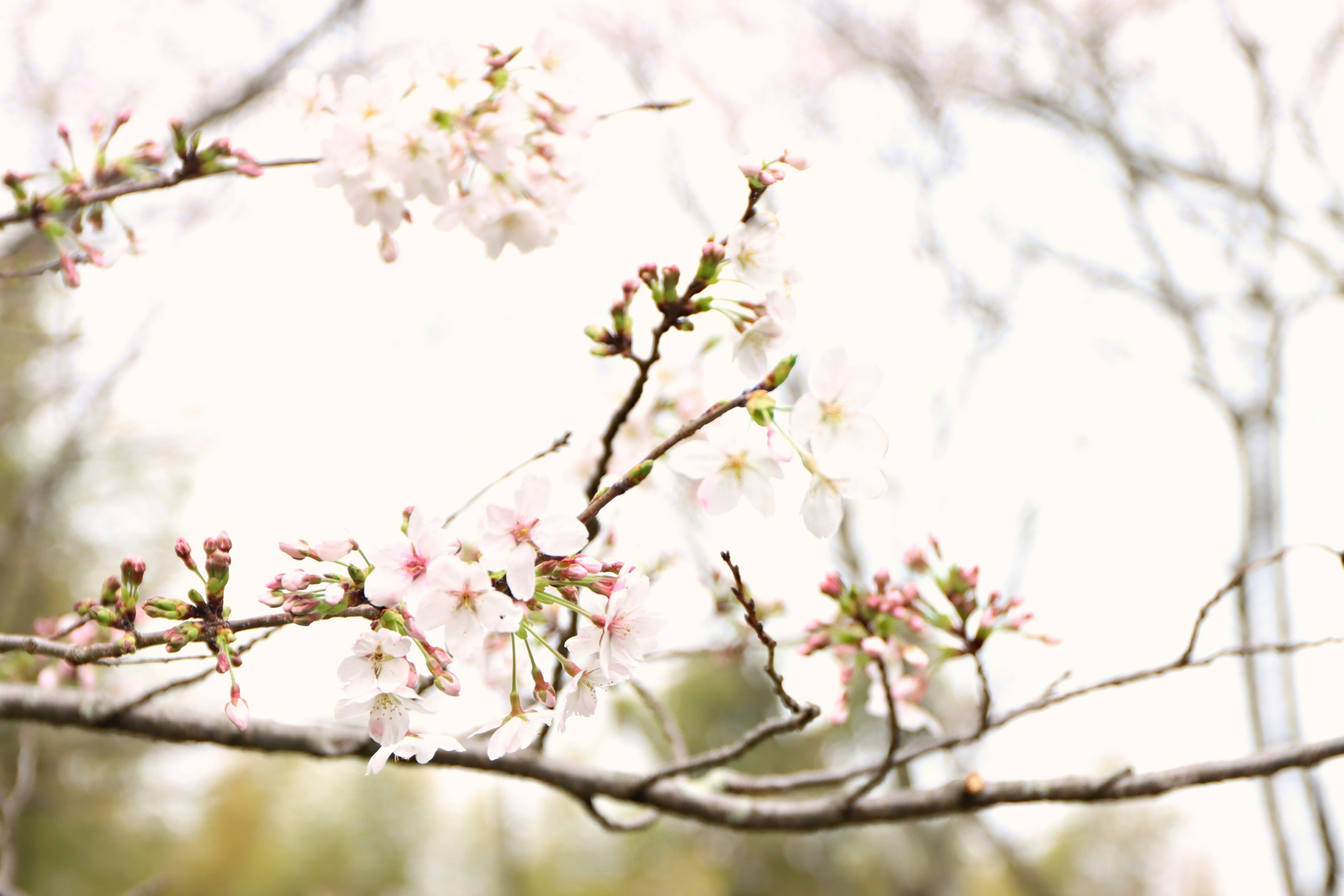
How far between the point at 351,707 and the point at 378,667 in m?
0.06

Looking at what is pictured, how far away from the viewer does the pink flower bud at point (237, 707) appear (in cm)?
78

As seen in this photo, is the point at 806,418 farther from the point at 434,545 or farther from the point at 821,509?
the point at 434,545

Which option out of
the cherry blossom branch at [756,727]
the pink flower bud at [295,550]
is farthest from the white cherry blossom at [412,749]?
the cherry blossom branch at [756,727]

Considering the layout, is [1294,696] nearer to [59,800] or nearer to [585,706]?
[585,706]

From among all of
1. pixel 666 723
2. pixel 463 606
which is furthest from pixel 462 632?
pixel 666 723

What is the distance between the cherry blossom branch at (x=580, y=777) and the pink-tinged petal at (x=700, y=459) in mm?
657

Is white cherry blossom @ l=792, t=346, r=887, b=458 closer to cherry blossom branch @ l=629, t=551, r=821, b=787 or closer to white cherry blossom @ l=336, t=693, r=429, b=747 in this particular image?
cherry blossom branch @ l=629, t=551, r=821, b=787

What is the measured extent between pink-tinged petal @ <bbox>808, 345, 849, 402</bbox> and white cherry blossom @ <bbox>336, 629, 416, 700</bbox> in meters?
0.45

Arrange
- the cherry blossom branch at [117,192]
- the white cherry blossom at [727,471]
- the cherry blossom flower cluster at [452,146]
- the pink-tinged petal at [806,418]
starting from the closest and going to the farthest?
1. the pink-tinged petal at [806,418]
2. the white cherry blossom at [727,471]
3. the cherry blossom flower cluster at [452,146]
4. the cherry blossom branch at [117,192]

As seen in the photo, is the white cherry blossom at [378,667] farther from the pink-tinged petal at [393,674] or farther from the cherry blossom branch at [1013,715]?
the cherry blossom branch at [1013,715]

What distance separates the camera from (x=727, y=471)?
2.98ft

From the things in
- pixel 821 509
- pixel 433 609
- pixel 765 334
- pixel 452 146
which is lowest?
pixel 433 609

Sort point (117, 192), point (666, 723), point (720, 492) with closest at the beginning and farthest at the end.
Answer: point (720, 492) < point (117, 192) < point (666, 723)

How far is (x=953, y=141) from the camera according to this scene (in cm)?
476
